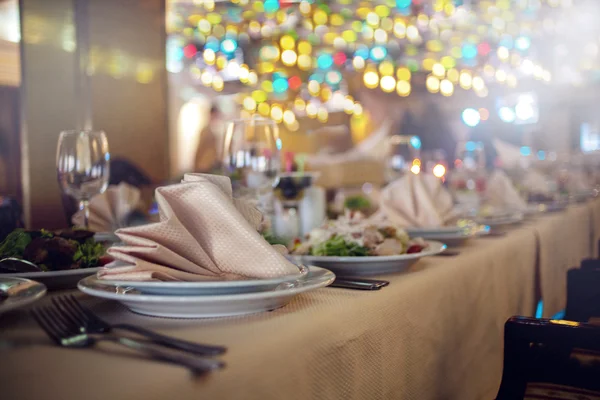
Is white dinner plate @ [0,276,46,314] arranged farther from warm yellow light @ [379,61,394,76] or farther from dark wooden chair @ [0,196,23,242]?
warm yellow light @ [379,61,394,76]

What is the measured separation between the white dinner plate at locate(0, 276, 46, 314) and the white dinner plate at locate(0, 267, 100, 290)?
0.07 m

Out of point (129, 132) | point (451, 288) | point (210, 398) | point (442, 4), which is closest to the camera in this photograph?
point (210, 398)

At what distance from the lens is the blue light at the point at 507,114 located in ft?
44.1

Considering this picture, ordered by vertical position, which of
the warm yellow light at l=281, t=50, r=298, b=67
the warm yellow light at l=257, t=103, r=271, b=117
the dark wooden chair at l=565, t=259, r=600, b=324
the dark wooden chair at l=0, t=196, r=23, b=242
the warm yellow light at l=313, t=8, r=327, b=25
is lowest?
the dark wooden chair at l=565, t=259, r=600, b=324

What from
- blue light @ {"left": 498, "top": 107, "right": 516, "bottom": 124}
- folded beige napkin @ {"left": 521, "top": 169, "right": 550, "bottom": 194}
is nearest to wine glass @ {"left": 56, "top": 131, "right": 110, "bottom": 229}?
folded beige napkin @ {"left": 521, "top": 169, "right": 550, "bottom": 194}

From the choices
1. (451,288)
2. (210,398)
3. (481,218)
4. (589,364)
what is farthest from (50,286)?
(481,218)

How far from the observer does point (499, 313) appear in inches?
54.4

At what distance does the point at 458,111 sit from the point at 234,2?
7598 mm

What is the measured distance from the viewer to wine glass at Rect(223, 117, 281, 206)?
3.96ft

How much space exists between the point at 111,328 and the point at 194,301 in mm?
86

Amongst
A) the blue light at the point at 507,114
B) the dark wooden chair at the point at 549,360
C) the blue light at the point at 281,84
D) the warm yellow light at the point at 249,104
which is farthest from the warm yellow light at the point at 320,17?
the dark wooden chair at the point at 549,360

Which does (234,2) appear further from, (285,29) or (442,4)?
(442,4)

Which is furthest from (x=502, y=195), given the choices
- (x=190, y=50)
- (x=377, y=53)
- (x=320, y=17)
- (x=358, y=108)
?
(x=358, y=108)

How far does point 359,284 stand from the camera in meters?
0.87
